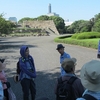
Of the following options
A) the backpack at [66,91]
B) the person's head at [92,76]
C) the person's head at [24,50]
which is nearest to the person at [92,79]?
the person's head at [92,76]

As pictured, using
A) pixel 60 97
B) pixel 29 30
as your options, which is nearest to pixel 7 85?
pixel 60 97

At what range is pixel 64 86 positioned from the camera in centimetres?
316

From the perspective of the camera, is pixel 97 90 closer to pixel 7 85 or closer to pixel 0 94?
pixel 0 94

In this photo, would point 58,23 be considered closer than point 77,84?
No

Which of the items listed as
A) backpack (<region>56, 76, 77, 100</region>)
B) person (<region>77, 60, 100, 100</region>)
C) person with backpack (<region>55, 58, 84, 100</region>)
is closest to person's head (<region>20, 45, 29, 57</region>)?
person with backpack (<region>55, 58, 84, 100</region>)

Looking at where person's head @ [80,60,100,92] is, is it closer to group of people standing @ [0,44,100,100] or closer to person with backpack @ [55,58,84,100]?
group of people standing @ [0,44,100,100]

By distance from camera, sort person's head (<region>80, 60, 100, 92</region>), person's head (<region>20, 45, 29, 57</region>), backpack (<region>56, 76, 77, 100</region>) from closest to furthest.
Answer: person's head (<region>80, 60, 100, 92</region>) → backpack (<region>56, 76, 77, 100</region>) → person's head (<region>20, 45, 29, 57</region>)

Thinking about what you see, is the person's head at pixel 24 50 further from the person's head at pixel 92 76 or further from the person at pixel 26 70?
the person's head at pixel 92 76

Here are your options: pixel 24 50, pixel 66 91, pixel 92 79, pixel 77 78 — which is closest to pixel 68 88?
pixel 66 91

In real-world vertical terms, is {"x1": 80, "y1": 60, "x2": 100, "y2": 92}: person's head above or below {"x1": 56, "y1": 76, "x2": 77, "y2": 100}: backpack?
above

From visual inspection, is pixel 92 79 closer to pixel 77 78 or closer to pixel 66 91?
pixel 66 91

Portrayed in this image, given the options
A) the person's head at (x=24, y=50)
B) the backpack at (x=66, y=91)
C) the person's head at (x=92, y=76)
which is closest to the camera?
the person's head at (x=92, y=76)

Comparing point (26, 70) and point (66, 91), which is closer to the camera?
point (66, 91)

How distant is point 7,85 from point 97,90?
7.90ft
